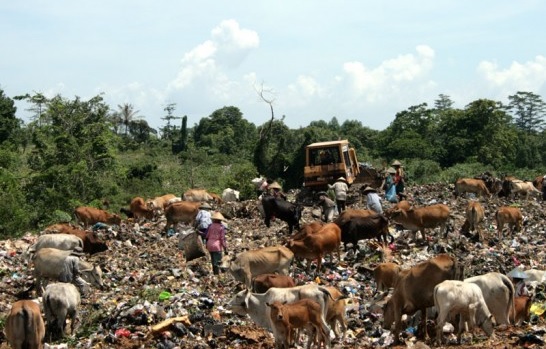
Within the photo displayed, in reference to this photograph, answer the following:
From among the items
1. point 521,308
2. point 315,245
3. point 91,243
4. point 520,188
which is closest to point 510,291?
point 521,308

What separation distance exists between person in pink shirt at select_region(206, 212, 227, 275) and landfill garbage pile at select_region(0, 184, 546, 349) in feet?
0.95

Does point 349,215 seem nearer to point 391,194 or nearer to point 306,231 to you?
point 306,231

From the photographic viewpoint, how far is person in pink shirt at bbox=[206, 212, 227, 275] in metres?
13.7

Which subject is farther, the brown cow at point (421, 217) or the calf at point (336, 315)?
the brown cow at point (421, 217)

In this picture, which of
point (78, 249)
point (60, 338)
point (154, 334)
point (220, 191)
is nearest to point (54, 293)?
point (60, 338)

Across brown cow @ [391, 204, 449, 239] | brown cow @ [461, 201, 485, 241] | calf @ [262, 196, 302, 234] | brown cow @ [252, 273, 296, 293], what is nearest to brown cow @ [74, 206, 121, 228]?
calf @ [262, 196, 302, 234]

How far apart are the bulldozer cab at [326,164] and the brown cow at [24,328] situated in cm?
1681

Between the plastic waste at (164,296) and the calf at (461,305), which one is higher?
the calf at (461,305)

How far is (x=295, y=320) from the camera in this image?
9234 mm

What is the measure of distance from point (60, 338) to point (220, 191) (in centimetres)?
2455

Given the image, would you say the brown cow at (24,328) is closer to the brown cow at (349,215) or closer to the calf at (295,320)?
the calf at (295,320)

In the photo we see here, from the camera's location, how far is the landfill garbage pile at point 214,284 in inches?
400

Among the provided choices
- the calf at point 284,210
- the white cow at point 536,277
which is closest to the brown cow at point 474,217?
the white cow at point 536,277

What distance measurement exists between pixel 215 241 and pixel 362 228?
3704 mm
